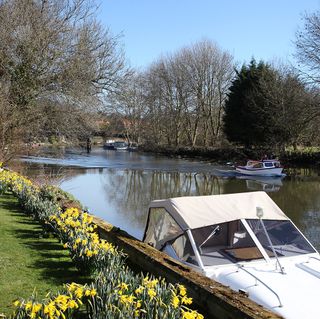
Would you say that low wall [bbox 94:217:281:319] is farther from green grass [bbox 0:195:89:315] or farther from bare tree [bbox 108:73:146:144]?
bare tree [bbox 108:73:146:144]

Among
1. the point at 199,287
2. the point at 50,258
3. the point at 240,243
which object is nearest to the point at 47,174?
the point at 50,258

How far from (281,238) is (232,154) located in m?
48.3

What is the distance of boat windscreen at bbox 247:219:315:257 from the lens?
8.14 m

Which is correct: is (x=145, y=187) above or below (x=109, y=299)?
below

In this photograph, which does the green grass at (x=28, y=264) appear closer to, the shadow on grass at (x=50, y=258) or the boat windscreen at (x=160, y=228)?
the shadow on grass at (x=50, y=258)

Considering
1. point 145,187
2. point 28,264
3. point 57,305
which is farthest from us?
point 145,187

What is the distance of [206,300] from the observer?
5773mm

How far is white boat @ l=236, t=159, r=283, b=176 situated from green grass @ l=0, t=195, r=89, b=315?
1141 inches

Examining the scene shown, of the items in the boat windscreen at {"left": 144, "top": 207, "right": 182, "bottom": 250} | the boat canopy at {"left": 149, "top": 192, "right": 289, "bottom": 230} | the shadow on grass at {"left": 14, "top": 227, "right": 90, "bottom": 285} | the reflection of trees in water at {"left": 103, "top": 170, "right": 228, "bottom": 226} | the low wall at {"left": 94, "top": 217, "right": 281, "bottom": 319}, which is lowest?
the reflection of trees in water at {"left": 103, "top": 170, "right": 228, "bottom": 226}

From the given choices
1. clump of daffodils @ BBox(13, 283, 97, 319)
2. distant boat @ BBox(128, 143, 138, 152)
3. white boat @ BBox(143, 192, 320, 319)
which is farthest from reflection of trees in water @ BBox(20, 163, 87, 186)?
distant boat @ BBox(128, 143, 138, 152)

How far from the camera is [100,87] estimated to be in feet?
97.9

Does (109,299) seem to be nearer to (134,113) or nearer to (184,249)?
(184,249)

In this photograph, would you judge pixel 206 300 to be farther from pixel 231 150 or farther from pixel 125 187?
pixel 231 150

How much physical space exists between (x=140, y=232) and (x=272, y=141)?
3471 centimetres
